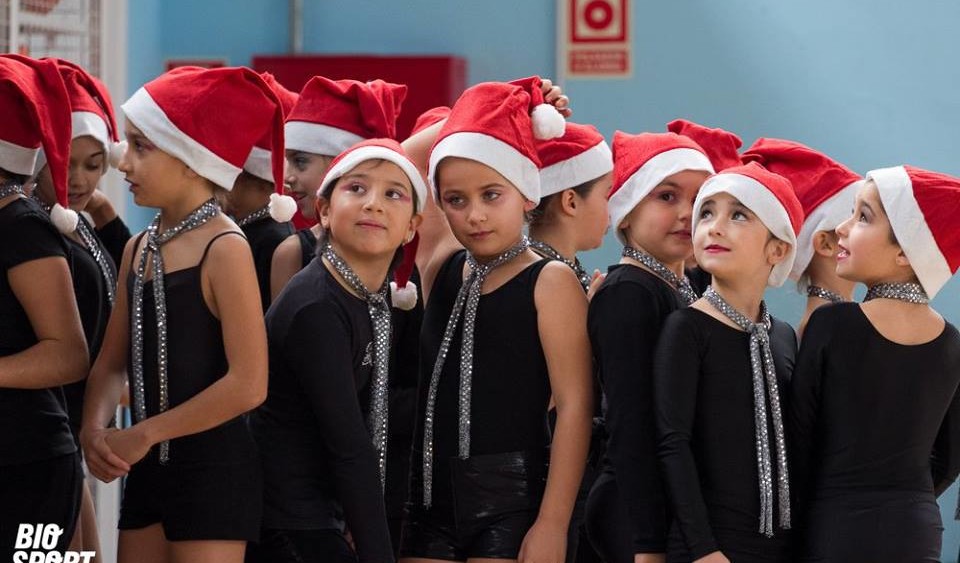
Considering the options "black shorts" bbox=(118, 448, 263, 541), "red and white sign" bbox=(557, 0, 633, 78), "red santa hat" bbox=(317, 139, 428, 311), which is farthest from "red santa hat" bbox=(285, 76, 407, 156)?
"red and white sign" bbox=(557, 0, 633, 78)

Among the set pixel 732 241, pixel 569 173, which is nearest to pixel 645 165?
pixel 569 173

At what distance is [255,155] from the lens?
8.91ft

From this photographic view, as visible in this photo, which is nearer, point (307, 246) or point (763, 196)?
point (763, 196)

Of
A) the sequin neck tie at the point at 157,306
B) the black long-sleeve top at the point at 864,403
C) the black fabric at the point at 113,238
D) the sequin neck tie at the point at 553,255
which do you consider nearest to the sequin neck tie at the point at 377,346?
the sequin neck tie at the point at 157,306

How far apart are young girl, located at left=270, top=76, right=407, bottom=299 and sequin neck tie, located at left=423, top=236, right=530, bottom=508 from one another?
0.62 meters

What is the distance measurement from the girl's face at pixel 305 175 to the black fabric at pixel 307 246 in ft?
0.73

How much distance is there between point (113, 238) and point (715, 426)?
5.51 ft

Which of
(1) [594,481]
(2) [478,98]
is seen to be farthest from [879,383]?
(2) [478,98]

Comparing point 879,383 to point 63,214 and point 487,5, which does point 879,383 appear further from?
point 487,5

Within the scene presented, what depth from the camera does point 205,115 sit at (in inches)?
86.0

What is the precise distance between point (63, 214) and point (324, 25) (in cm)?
319

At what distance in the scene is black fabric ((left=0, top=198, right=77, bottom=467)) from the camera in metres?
2.27

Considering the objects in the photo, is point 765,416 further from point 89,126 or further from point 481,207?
point 89,126

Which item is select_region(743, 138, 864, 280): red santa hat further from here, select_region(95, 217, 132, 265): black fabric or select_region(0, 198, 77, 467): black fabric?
select_region(95, 217, 132, 265): black fabric
